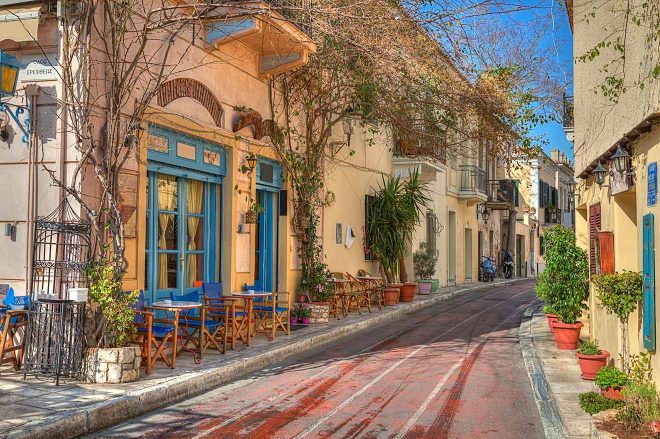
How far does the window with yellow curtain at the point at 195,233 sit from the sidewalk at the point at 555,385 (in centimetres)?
526

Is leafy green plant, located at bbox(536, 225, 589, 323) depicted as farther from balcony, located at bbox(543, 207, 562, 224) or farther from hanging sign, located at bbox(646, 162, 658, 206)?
balcony, located at bbox(543, 207, 562, 224)

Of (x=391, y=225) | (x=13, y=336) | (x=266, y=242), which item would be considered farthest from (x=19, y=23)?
(x=391, y=225)

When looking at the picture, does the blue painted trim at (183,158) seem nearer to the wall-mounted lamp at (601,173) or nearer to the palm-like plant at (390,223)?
the wall-mounted lamp at (601,173)

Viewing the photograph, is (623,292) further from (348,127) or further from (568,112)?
(348,127)

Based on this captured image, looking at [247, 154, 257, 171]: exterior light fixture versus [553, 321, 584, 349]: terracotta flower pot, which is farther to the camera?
[247, 154, 257, 171]: exterior light fixture

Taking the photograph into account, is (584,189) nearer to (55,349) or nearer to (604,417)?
(604,417)

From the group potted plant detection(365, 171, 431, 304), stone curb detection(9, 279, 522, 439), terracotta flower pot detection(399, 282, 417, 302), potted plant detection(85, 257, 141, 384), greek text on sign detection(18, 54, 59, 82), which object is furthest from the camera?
terracotta flower pot detection(399, 282, 417, 302)

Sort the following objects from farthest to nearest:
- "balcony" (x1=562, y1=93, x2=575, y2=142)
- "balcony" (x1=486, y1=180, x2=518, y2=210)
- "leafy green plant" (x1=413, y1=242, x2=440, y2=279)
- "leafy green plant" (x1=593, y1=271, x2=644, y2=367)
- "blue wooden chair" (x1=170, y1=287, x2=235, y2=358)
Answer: "balcony" (x1=486, y1=180, x2=518, y2=210)
"leafy green plant" (x1=413, y1=242, x2=440, y2=279)
"balcony" (x1=562, y1=93, x2=575, y2=142)
"blue wooden chair" (x1=170, y1=287, x2=235, y2=358)
"leafy green plant" (x1=593, y1=271, x2=644, y2=367)

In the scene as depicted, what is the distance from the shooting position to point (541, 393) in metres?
7.98

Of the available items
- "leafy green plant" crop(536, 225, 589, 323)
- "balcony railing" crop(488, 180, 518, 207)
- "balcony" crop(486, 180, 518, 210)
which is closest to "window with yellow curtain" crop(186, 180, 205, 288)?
"leafy green plant" crop(536, 225, 589, 323)

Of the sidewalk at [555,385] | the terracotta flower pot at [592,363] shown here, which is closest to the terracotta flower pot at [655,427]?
the sidewalk at [555,385]

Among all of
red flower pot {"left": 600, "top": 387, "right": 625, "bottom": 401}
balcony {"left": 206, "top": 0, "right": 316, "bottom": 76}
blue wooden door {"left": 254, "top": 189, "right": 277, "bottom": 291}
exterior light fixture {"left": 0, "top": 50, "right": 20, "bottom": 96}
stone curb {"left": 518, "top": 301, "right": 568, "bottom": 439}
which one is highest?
balcony {"left": 206, "top": 0, "right": 316, "bottom": 76}

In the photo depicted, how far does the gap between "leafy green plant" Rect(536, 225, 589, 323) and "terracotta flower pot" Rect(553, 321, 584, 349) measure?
0.37ft

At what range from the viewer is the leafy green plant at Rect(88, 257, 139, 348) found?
786 centimetres
